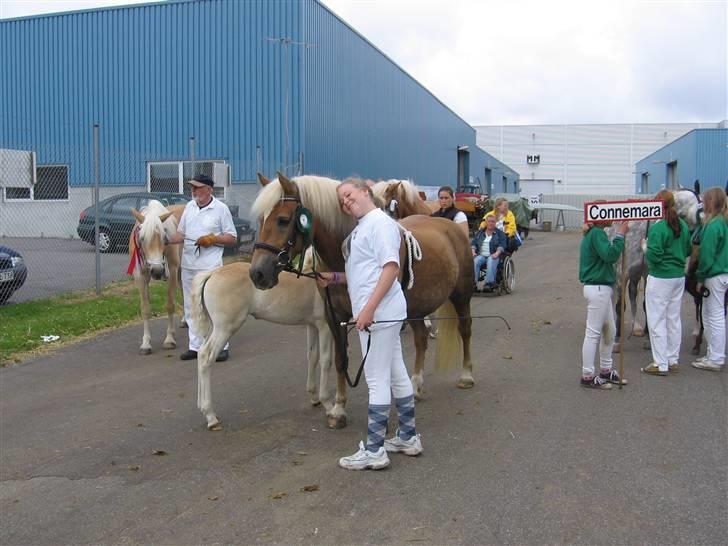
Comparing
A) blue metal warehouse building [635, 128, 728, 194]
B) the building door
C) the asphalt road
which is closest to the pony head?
the asphalt road

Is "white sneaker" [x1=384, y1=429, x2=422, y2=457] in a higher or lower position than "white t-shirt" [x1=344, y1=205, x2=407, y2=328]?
lower

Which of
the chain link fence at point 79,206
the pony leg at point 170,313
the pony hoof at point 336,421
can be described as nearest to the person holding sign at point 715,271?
the pony hoof at point 336,421

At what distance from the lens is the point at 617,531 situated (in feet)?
12.6

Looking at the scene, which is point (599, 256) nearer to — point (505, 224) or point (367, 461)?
point (367, 461)

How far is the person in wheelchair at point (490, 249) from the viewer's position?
42.8ft

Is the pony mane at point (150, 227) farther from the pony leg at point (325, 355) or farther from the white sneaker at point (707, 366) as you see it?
the white sneaker at point (707, 366)

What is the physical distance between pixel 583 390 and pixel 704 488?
2.35 m

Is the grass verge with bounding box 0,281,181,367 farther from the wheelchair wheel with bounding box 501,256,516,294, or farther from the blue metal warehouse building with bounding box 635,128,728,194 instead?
the blue metal warehouse building with bounding box 635,128,728,194

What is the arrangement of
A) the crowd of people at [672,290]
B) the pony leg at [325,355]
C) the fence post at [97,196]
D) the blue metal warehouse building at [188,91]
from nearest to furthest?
the pony leg at [325,355] → the crowd of people at [672,290] → the fence post at [97,196] → the blue metal warehouse building at [188,91]

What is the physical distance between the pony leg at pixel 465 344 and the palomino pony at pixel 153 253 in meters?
3.43

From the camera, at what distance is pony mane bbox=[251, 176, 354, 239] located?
482cm

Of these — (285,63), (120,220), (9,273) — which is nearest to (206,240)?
(9,273)

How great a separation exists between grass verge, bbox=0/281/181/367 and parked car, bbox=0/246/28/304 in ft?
0.84

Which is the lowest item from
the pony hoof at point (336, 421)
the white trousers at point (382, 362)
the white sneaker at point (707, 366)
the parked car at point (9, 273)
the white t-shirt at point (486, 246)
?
the pony hoof at point (336, 421)
